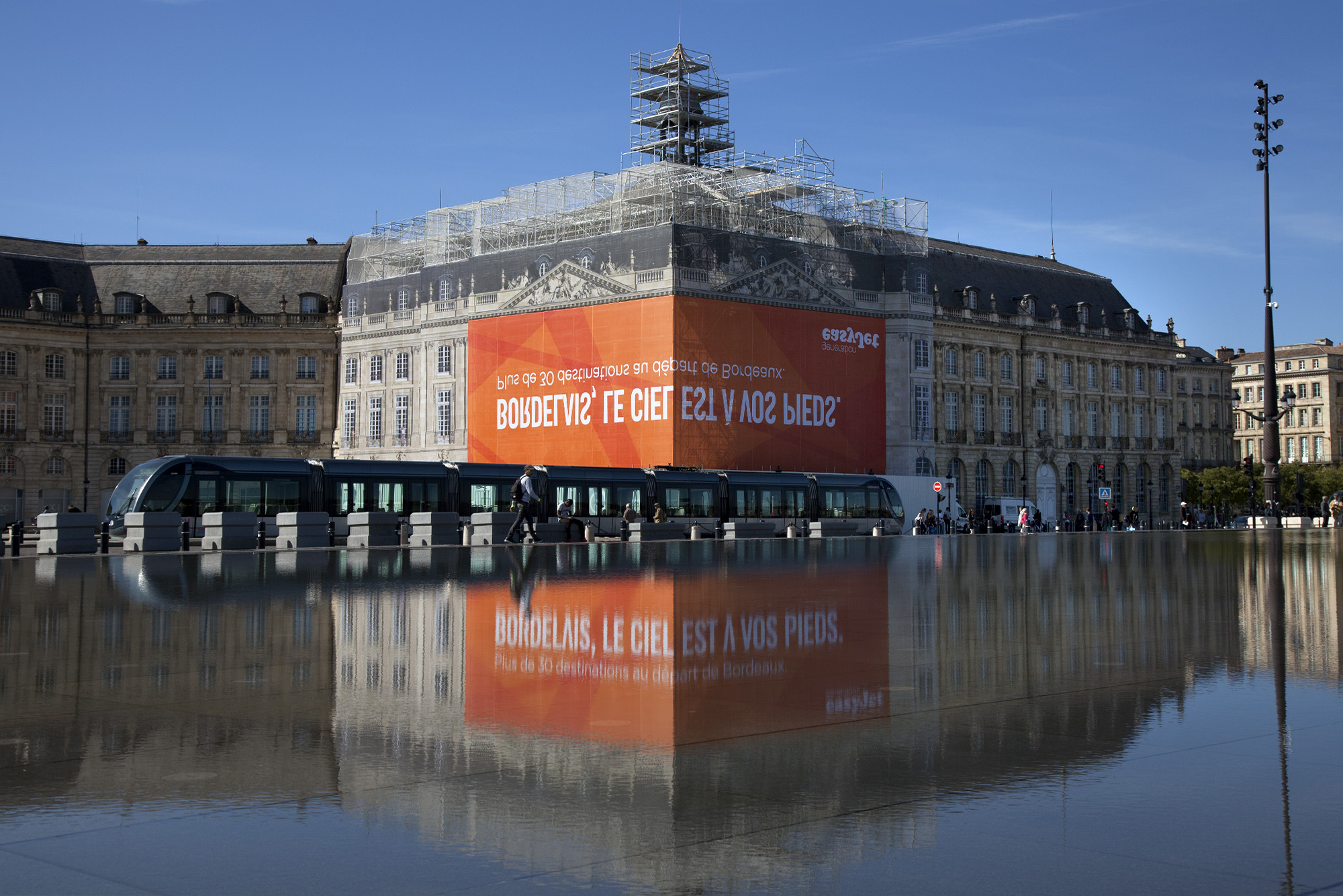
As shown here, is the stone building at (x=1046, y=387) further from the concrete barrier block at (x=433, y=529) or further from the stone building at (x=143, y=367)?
the concrete barrier block at (x=433, y=529)

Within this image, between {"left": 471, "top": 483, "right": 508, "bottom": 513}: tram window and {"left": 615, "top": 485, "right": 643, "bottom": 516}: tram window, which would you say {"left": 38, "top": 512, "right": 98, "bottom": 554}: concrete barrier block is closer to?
{"left": 471, "top": 483, "right": 508, "bottom": 513}: tram window

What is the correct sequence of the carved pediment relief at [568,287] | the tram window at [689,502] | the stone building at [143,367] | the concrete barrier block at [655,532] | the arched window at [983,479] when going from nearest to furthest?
the concrete barrier block at [655,532]
the tram window at [689,502]
the carved pediment relief at [568,287]
the stone building at [143,367]
the arched window at [983,479]

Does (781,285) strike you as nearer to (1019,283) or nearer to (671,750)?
(1019,283)

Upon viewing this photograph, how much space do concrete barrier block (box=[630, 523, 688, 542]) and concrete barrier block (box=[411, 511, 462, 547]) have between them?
7149 mm

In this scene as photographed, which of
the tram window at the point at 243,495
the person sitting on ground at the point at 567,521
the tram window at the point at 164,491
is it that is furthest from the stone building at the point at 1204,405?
the tram window at the point at 164,491

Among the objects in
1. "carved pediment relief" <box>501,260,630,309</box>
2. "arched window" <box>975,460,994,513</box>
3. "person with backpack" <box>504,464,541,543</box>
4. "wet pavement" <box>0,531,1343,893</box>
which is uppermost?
"carved pediment relief" <box>501,260,630,309</box>

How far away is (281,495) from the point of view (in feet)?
140

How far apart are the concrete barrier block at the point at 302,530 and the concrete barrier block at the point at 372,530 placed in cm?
70

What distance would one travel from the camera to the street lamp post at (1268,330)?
4884 centimetres

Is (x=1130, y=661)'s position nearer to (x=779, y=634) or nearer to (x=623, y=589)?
(x=779, y=634)

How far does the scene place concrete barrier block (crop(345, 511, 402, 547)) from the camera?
3250 cm

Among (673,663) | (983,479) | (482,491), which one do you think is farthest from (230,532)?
(983,479)

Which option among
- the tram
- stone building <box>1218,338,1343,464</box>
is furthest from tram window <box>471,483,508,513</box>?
stone building <box>1218,338,1343,464</box>

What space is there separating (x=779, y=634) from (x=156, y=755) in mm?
5522
